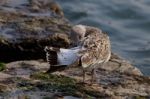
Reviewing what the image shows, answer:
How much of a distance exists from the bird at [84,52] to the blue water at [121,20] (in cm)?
548

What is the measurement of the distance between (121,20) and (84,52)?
837cm

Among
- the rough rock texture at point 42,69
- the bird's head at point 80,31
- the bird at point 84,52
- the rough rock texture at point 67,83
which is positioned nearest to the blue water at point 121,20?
the rough rock texture at point 42,69

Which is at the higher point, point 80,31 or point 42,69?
point 80,31

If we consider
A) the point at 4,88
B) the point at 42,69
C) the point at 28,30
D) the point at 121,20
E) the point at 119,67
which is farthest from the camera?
the point at 121,20

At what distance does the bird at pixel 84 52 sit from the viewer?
6.53m

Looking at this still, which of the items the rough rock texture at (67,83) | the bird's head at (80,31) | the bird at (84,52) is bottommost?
the rough rock texture at (67,83)

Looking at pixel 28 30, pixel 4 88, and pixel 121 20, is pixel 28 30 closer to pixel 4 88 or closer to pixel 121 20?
pixel 4 88

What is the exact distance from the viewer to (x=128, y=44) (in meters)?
13.8

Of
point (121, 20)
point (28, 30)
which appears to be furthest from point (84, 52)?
point (121, 20)

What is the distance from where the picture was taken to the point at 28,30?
9.28 meters

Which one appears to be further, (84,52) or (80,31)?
(80,31)

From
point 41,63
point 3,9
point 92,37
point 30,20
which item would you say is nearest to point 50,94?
point 92,37

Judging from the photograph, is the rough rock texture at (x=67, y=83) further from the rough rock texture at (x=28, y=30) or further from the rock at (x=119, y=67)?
the rough rock texture at (x=28, y=30)

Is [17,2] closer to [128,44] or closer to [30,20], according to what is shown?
[30,20]
